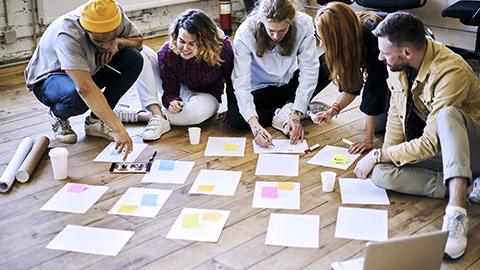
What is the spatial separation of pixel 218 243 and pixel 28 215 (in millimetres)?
858

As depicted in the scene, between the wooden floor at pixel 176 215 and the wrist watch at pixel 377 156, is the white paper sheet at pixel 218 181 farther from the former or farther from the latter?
the wrist watch at pixel 377 156

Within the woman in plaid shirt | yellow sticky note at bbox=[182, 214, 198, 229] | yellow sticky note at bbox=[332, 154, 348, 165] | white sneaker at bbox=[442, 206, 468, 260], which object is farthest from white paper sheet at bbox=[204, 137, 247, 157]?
white sneaker at bbox=[442, 206, 468, 260]

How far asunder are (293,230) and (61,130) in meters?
1.62

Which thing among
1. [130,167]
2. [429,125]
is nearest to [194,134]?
[130,167]

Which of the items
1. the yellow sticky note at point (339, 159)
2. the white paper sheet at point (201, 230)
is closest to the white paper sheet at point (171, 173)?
the white paper sheet at point (201, 230)

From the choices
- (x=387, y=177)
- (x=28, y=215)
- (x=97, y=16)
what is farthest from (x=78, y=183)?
(x=387, y=177)

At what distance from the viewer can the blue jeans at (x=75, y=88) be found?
10.0 feet

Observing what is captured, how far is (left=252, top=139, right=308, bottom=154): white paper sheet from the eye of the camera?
303 centimetres

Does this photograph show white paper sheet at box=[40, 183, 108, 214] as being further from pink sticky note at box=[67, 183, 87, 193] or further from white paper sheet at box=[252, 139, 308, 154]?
white paper sheet at box=[252, 139, 308, 154]

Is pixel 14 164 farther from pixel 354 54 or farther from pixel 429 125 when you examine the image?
pixel 429 125

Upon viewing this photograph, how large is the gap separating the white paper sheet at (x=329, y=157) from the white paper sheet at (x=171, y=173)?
0.62 meters

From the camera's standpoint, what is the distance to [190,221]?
91.1 inches

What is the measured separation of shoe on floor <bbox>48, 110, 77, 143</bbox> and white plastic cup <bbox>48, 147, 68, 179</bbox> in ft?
1.53

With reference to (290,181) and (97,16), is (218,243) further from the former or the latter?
(97,16)
